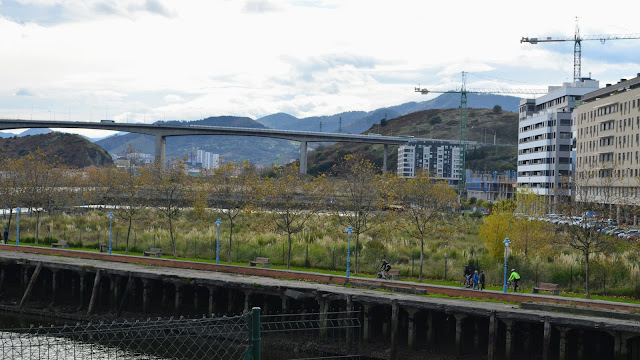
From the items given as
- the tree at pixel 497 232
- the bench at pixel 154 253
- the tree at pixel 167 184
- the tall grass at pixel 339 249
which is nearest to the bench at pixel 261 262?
the tall grass at pixel 339 249

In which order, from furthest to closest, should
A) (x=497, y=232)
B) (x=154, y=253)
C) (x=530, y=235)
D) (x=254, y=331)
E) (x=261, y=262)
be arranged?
(x=530, y=235), (x=497, y=232), (x=154, y=253), (x=261, y=262), (x=254, y=331)

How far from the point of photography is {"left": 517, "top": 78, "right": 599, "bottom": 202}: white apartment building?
121688 mm

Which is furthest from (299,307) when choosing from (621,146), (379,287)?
(621,146)

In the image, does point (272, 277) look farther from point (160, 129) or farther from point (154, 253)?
point (160, 129)

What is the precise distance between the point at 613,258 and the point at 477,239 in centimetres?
2125

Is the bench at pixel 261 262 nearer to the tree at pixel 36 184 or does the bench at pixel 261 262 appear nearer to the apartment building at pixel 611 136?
the tree at pixel 36 184

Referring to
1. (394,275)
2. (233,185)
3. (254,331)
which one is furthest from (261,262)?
(254,331)

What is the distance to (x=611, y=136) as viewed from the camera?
332 feet

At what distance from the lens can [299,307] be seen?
3909 cm

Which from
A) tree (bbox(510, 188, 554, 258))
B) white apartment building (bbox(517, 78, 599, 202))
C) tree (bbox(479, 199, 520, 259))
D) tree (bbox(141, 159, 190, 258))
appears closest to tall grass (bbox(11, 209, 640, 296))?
tree (bbox(479, 199, 520, 259))

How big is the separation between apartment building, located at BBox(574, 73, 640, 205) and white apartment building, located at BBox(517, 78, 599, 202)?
7.36m

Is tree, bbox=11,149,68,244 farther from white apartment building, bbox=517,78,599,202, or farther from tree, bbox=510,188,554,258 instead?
white apartment building, bbox=517,78,599,202

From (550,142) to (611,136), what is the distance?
22.4 meters

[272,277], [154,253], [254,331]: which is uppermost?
[254,331]
